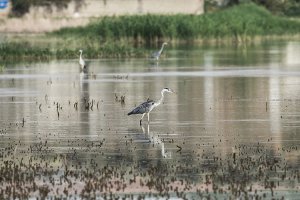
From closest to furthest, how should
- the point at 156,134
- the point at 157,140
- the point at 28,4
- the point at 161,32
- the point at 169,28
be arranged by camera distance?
the point at 157,140, the point at 156,134, the point at 161,32, the point at 169,28, the point at 28,4

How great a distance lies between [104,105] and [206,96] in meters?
3.12

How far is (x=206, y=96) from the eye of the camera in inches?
1195

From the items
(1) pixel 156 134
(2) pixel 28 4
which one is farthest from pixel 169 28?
(1) pixel 156 134

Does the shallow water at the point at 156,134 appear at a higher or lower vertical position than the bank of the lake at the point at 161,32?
lower

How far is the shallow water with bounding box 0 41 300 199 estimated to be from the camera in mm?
15883

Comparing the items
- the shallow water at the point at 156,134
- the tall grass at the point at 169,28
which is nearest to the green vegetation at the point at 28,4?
the tall grass at the point at 169,28

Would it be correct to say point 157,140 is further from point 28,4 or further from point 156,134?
point 28,4

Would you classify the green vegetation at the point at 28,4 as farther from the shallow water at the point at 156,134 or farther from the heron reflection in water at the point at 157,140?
the heron reflection in water at the point at 157,140

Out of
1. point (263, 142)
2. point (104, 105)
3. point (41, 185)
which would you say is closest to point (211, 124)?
point (263, 142)

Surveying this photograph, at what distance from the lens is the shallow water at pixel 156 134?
1588cm

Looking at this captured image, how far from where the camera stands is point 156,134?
2177 centimetres

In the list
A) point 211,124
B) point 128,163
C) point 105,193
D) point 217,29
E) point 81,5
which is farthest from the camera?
point 81,5

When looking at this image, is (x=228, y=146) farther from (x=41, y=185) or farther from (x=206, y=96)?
(x=206, y=96)

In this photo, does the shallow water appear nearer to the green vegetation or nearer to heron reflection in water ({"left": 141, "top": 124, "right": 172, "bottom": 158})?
heron reflection in water ({"left": 141, "top": 124, "right": 172, "bottom": 158})
